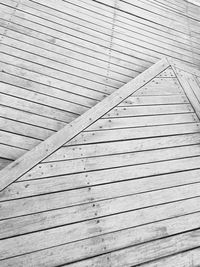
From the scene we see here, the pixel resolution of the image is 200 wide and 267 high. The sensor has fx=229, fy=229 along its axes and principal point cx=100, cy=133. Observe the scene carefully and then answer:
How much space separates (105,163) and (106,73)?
1.24m

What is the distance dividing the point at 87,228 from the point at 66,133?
808 mm

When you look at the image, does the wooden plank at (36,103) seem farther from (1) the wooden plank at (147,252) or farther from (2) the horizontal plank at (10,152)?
(1) the wooden plank at (147,252)

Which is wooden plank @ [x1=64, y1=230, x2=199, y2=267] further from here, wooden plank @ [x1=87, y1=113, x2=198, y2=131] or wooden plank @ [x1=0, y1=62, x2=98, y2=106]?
wooden plank @ [x1=0, y1=62, x2=98, y2=106]

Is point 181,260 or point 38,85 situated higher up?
point 38,85

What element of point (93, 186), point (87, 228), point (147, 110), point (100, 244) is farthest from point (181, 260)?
point (147, 110)

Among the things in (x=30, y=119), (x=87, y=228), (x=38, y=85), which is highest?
(x=38, y=85)

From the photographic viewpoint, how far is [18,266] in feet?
4.75

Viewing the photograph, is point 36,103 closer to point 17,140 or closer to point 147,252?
point 17,140

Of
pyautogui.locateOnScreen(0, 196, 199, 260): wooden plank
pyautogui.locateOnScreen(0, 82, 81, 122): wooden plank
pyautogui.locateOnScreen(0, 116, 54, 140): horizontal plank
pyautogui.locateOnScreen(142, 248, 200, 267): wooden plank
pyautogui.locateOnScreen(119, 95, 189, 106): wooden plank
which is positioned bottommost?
pyautogui.locateOnScreen(142, 248, 200, 267): wooden plank

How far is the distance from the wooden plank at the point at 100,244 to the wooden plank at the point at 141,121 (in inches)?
36.5

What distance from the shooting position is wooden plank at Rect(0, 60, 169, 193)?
175cm

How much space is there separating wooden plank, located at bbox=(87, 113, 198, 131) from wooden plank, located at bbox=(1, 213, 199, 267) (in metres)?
0.93

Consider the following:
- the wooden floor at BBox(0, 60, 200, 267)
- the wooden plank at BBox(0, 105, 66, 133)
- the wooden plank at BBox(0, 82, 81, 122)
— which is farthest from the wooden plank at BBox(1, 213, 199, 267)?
the wooden plank at BBox(0, 82, 81, 122)

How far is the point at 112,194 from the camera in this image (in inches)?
72.7
